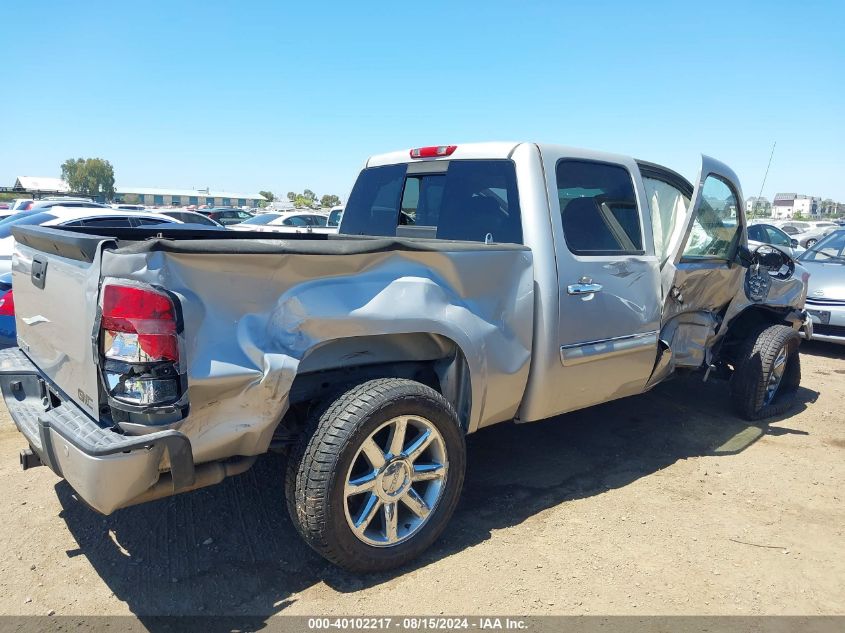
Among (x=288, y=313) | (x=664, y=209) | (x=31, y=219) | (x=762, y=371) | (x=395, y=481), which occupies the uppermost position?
(x=664, y=209)

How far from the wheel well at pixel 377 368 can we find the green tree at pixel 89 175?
112073mm

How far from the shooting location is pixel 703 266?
440cm

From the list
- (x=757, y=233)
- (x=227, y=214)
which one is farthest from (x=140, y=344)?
(x=227, y=214)

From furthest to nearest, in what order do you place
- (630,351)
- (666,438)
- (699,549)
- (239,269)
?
(666,438) → (630,351) → (699,549) → (239,269)

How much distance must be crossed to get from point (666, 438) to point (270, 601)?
3.26 meters

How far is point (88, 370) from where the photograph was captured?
2432 millimetres

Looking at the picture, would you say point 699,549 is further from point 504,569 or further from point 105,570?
point 105,570

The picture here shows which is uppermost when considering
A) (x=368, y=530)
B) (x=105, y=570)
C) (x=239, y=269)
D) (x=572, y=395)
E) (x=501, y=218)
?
(x=501, y=218)

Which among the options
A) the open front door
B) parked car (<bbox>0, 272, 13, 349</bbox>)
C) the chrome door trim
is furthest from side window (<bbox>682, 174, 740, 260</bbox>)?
parked car (<bbox>0, 272, 13, 349</bbox>)

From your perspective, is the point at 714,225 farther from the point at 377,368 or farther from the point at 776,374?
the point at 377,368

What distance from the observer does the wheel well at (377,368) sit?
289 centimetres

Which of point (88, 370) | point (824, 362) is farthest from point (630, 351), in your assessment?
point (824, 362)

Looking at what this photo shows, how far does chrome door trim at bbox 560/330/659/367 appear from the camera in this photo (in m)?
3.56

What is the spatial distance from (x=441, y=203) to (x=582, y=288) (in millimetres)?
1078
